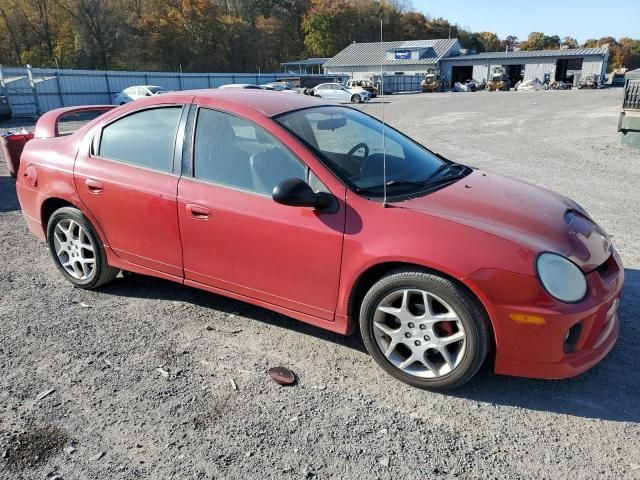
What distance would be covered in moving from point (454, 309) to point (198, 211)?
177cm

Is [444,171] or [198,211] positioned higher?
[444,171]

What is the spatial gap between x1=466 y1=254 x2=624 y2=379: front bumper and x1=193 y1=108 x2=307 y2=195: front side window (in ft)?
4.39

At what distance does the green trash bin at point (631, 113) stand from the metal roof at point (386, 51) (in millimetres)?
Answer: 57497

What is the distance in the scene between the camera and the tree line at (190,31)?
5709cm

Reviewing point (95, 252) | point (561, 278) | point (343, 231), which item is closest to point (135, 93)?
point (95, 252)

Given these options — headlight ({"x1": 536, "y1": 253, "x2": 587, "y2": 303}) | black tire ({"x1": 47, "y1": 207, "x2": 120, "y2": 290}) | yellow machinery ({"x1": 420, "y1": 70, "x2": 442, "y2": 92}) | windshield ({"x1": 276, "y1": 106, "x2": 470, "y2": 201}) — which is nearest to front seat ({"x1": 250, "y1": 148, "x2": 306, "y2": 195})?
windshield ({"x1": 276, "y1": 106, "x2": 470, "y2": 201})

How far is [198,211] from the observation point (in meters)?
3.38

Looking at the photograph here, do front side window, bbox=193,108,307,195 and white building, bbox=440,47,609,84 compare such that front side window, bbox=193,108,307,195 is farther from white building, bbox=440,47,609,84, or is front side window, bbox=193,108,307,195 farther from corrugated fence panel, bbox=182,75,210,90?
white building, bbox=440,47,609,84

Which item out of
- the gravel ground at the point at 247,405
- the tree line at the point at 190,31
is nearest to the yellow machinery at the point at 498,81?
the tree line at the point at 190,31

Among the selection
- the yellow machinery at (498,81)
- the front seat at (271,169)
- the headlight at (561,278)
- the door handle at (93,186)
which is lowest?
the yellow machinery at (498,81)

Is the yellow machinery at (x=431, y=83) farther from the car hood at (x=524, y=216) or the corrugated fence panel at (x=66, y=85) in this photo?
the car hood at (x=524, y=216)

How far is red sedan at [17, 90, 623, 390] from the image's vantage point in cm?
266

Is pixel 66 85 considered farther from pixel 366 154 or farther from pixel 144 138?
pixel 366 154

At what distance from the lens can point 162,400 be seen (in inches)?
113
